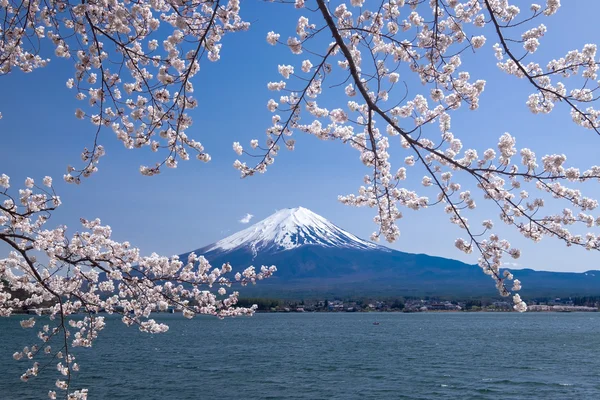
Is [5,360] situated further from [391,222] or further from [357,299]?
[357,299]

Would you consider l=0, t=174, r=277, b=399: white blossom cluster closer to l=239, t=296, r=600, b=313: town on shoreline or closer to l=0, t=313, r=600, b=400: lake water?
l=0, t=313, r=600, b=400: lake water

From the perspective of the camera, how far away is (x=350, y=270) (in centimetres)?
16588

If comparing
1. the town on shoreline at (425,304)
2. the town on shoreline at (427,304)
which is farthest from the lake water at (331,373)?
the town on shoreline at (425,304)

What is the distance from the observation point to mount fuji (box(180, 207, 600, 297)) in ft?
455

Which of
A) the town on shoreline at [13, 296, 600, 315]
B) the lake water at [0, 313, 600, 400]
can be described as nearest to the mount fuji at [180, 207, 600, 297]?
the town on shoreline at [13, 296, 600, 315]

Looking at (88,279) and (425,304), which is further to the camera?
(425,304)

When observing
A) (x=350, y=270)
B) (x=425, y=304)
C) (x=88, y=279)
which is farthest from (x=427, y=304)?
(x=88, y=279)

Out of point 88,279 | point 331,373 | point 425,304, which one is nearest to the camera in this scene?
point 88,279

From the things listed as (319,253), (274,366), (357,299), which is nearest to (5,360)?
(274,366)

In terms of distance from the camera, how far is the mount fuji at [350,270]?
139 m

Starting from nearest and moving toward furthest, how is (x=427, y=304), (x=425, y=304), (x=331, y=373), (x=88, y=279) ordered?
(x=88, y=279)
(x=331, y=373)
(x=427, y=304)
(x=425, y=304)

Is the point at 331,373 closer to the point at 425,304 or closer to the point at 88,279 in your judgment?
the point at 88,279

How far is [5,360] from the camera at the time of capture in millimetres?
28234

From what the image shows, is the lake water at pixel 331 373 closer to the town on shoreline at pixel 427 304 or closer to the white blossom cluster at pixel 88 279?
the white blossom cluster at pixel 88 279
